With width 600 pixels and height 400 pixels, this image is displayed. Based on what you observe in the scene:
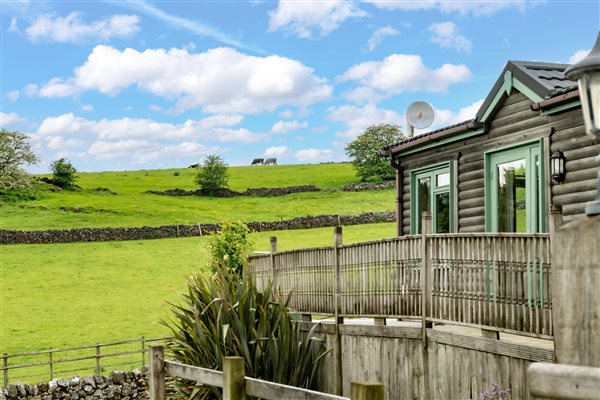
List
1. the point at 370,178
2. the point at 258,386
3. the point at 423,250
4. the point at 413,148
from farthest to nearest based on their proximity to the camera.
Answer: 1. the point at 370,178
2. the point at 413,148
3. the point at 423,250
4. the point at 258,386

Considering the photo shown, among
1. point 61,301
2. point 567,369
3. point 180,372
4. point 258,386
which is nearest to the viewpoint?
point 567,369

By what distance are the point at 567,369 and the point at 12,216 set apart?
178 feet

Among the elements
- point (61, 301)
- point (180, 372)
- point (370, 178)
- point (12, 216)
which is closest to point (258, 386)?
point (180, 372)

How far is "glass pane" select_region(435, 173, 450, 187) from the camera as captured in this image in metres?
14.4

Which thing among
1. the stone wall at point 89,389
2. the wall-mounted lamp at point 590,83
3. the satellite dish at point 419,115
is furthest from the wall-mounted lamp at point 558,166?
the stone wall at point 89,389

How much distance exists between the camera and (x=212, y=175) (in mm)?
68875

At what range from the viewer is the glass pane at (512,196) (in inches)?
476

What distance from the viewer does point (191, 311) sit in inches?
480

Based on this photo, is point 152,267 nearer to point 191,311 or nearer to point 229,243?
point 229,243

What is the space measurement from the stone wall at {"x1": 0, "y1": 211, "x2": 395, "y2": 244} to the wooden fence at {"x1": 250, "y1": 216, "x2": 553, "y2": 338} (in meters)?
29.9

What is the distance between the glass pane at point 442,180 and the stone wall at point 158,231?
2795 centimetres

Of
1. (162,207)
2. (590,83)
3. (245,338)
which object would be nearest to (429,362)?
(245,338)

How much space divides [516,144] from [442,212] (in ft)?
9.57

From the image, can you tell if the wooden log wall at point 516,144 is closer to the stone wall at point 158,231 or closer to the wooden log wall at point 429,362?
the wooden log wall at point 429,362
